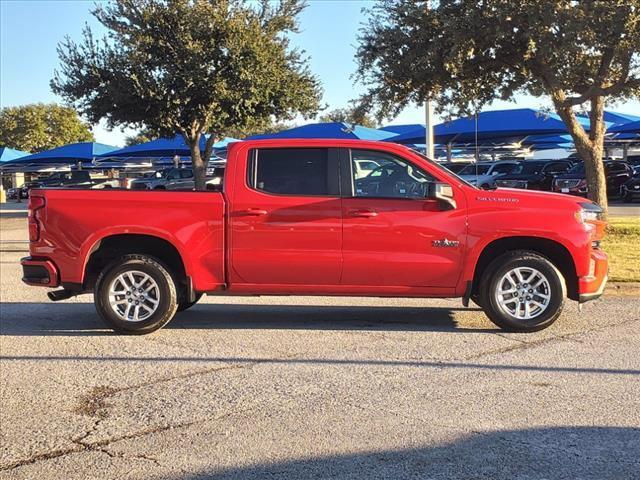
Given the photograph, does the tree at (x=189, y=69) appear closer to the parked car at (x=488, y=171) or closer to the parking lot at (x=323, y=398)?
the parked car at (x=488, y=171)

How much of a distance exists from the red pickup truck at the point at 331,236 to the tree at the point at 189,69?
15.0m

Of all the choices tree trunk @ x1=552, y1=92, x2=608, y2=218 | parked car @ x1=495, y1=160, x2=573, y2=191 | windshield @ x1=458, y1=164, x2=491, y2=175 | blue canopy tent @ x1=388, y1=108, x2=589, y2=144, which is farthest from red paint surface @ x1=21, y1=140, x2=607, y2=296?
windshield @ x1=458, y1=164, x2=491, y2=175

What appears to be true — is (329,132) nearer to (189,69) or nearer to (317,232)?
(189,69)

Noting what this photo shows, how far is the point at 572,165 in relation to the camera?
2941 cm

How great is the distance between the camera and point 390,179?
23.8 feet

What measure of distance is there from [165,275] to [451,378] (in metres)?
3.23

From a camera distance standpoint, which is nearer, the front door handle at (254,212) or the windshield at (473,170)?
the front door handle at (254,212)

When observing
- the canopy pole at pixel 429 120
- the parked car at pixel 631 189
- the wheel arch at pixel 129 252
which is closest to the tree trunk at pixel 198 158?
the canopy pole at pixel 429 120

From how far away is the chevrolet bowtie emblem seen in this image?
708 centimetres

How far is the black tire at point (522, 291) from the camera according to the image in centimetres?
711

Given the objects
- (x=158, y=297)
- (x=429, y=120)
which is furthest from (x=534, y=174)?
(x=158, y=297)

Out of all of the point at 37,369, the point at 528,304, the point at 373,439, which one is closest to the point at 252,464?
the point at 373,439

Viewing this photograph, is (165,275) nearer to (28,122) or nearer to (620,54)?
(620,54)

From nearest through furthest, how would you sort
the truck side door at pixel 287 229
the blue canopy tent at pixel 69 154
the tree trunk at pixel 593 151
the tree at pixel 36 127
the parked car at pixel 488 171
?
the truck side door at pixel 287 229 < the tree trunk at pixel 593 151 < the parked car at pixel 488 171 < the blue canopy tent at pixel 69 154 < the tree at pixel 36 127
